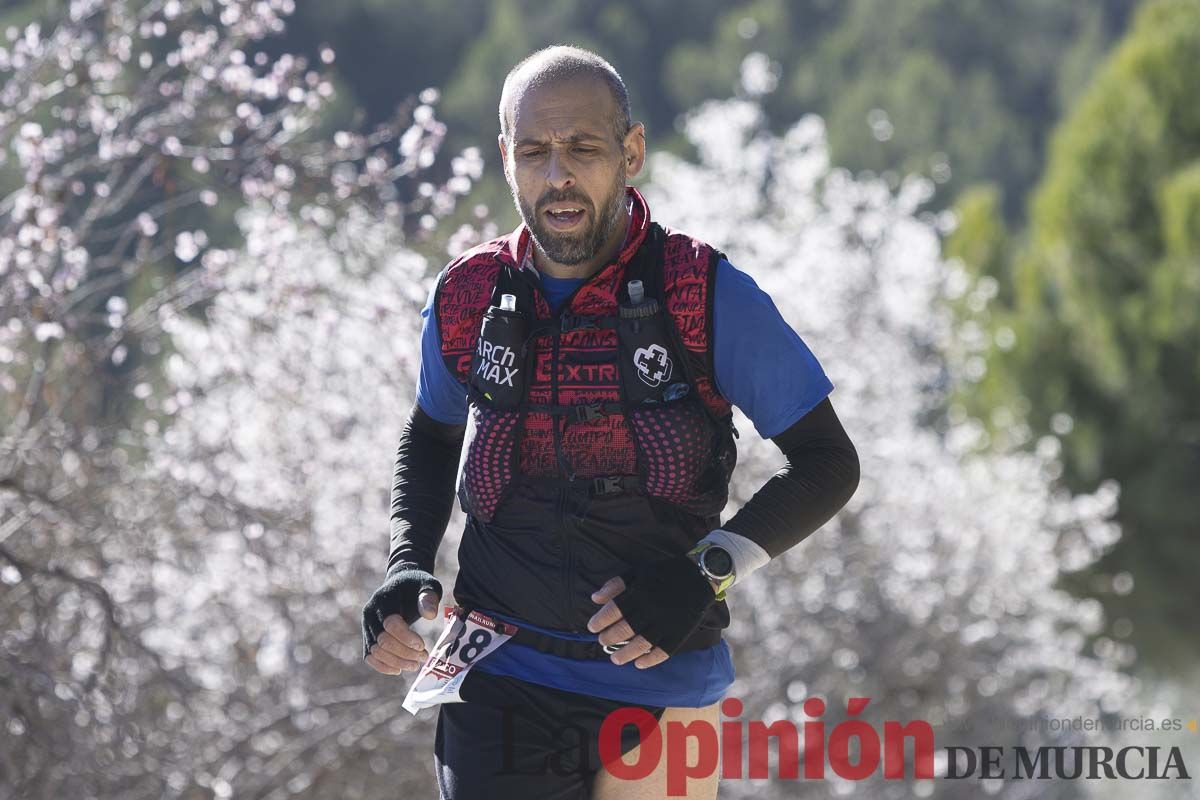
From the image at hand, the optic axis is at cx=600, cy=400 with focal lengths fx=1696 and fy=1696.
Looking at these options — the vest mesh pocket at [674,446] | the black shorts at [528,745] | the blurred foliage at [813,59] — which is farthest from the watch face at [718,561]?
the blurred foliage at [813,59]

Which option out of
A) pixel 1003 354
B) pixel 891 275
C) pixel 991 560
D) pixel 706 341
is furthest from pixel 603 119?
pixel 1003 354

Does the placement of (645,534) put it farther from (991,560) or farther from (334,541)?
(991,560)

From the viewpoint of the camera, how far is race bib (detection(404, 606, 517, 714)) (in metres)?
2.45

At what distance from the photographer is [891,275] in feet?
38.5

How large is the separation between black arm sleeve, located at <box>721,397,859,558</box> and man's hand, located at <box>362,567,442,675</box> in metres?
0.44

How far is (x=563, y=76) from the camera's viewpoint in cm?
243

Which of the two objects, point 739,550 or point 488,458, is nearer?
point 739,550

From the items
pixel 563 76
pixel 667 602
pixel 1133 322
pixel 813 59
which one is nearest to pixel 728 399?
pixel 667 602

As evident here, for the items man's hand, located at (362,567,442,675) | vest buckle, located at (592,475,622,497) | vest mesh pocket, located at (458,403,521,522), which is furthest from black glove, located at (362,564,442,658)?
vest buckle, located at (592,475,622,497)

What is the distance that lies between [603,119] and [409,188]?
4.15 meters

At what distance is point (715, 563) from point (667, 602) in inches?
3.6

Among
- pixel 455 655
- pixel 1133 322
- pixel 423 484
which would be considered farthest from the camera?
pixel 1133 322

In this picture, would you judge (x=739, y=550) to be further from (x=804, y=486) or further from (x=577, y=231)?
(x=577, y=231)

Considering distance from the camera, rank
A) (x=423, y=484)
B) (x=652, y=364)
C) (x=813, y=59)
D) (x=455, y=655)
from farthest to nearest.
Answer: (x=813, y=59) < (x=423, y=484) < (x=455, y=655) < (x=652, y=364)
